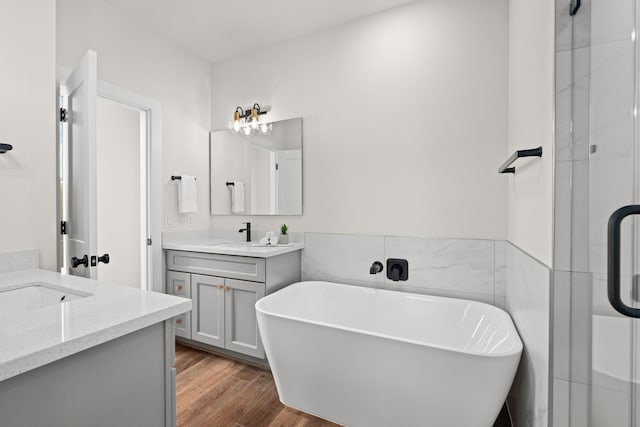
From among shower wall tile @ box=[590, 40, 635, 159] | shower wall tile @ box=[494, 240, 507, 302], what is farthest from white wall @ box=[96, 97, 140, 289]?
shower wall tile @ box=[590, 40, 635, 159]

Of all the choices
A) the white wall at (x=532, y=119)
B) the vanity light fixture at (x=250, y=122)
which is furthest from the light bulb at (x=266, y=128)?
the white wall at (x=532, y=119)

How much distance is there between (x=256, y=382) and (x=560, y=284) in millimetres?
1921

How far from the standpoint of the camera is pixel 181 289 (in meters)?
2.60

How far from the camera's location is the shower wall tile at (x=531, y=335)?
3.34ft

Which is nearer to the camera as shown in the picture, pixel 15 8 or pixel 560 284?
pixel 560 284

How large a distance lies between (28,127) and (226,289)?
1521mm

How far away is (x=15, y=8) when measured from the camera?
1.50 meters

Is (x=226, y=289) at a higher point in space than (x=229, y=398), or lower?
higher

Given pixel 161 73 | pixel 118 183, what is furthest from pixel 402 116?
pixel 118 183

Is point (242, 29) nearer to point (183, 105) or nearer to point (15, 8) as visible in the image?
point (183, 105)

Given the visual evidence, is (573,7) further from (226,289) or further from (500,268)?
(226,289)

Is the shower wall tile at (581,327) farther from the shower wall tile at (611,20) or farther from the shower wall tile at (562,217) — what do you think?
the shower wall tile at (611,20)

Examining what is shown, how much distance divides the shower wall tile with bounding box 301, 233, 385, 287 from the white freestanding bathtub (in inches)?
11.4

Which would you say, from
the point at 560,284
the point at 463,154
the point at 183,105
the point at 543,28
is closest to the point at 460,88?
the point at 463,154
